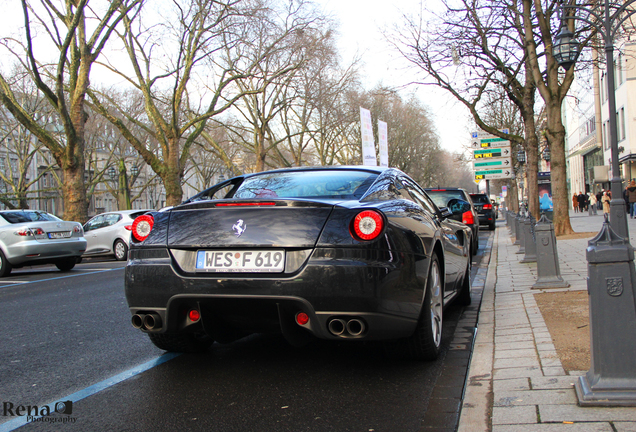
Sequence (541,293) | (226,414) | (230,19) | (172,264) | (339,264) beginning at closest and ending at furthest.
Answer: (226,414)
(339,264)
(172,264)
(541,293)
(230,19)

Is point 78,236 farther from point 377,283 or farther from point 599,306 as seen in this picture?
point 599,306

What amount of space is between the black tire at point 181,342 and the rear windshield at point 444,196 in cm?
1144

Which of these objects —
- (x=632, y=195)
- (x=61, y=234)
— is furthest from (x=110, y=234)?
(x=632, y=195)

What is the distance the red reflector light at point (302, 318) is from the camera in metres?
3.72

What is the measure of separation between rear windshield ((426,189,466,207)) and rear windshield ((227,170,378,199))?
433 inches

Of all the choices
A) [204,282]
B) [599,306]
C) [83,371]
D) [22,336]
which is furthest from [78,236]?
[599,306]

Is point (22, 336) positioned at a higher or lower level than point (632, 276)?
lower

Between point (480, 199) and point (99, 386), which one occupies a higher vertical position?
point (480, 199)

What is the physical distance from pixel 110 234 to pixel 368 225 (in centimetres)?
1617

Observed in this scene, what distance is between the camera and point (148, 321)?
398 centimetres

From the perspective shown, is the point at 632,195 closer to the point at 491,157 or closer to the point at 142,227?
the point at 491,157

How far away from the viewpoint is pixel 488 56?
18016 millimetres

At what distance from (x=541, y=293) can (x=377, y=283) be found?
13.5 ft

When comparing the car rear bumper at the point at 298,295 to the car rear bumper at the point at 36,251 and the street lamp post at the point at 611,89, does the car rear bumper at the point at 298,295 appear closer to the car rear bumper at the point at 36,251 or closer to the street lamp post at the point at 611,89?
the street lamp post at the point at 611,89
